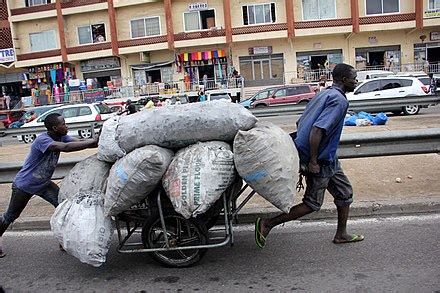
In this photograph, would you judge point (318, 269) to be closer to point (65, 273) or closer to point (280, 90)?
point (65, 273)

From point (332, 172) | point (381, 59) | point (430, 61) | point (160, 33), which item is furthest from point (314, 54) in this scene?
point (332, 172)

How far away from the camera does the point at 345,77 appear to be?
423cm

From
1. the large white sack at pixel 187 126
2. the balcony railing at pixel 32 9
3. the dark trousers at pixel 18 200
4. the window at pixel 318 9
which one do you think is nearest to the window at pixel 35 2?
the balcony railing at pixel 32 9

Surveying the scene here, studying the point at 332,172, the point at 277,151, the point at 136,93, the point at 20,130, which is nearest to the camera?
the point at 277,151

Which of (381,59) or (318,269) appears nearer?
(318,269)

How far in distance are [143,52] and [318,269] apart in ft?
101

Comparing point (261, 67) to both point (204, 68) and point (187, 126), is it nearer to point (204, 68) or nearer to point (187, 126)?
point (204, 68)

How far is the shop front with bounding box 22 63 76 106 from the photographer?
33469 mm

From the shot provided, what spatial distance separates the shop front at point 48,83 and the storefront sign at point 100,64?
1030mm

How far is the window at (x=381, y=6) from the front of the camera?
31578 mm

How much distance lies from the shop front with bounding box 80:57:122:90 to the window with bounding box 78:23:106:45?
4.77 ft

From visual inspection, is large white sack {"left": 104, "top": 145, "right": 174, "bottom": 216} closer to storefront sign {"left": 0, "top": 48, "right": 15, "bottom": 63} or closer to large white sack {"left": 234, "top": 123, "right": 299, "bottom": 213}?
large white sack {"left": 234, "top": 123, "right": 299, "bottom": 213}

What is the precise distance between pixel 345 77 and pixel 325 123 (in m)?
0.57

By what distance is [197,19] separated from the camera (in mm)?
32531
